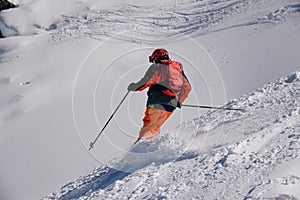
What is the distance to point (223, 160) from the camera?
591cm

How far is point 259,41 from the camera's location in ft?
36.5

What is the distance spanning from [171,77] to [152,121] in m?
0.89

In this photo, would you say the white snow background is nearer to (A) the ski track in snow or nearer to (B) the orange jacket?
(A) the ski track in snow

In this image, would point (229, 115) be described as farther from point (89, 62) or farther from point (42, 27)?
point (42, 27)

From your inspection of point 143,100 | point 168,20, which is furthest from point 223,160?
point 168,20

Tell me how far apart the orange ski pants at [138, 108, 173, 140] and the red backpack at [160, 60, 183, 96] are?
409 millimetres

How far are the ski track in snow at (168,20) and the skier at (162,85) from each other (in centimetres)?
565

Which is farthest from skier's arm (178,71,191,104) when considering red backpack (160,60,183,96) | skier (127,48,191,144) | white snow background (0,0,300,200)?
white snow background (0,0,300,200)

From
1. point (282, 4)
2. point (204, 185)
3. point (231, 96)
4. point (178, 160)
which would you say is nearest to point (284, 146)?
point (204, 185)

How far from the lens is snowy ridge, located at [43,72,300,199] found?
5340 mm

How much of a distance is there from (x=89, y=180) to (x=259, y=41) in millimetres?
5820

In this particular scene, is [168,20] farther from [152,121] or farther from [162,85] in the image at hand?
[162,85]

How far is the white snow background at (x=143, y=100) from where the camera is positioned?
5934 mm

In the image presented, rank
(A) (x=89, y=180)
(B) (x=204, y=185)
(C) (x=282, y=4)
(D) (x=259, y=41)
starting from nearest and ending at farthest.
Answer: (B) (x=204, y=185), (A) (x=89, y=180), (D) (x=259, y=41), (C) (x=282, y=4)
